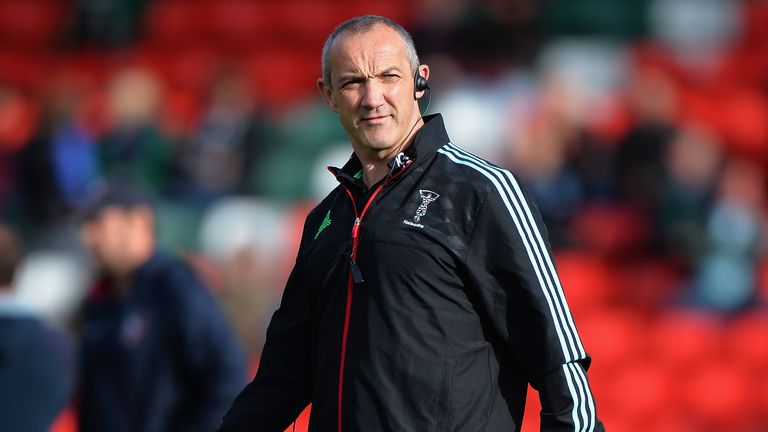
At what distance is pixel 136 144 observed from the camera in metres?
10.1

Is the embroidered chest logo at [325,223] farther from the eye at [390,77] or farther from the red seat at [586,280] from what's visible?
the red seat at [586,280]

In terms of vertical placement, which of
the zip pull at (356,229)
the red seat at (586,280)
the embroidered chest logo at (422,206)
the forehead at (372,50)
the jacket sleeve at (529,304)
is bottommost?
Result: the red seat at (586,280)

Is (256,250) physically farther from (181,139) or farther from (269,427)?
(269,427)

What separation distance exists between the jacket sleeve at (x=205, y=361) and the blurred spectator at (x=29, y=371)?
0.49 meters

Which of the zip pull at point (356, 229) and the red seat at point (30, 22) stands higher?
the red seat at point (30, 22)

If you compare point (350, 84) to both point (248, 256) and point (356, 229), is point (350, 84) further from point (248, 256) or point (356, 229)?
point (248, 256)

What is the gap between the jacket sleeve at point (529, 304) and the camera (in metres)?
2.83

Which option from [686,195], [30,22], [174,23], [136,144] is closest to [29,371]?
[686,195]

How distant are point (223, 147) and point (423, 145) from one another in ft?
22.5

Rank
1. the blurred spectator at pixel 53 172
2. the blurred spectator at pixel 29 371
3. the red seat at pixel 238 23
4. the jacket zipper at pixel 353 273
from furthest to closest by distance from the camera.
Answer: the red seat at pixel 238 23
the blurred spectator at pixel 53 172
the blurred spectator at pixel 29 371
the jacket zipper at pixel 353 273

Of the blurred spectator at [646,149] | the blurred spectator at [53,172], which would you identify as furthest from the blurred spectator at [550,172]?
the blurred spectator at [53,172]

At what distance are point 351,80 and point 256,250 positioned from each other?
541 cm

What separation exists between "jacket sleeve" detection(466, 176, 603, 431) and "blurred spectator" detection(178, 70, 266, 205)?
681 centimetres

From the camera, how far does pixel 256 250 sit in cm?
838
